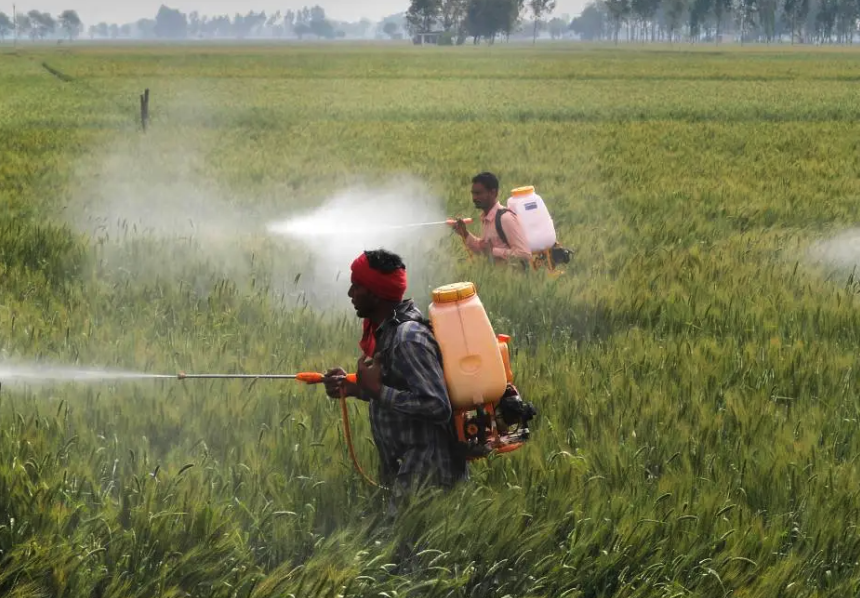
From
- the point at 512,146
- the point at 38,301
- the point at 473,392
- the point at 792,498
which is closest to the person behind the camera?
the point at 473,392

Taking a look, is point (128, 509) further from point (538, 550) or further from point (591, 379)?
point (591, 379)

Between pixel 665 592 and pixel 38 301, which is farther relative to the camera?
pixel 38 301

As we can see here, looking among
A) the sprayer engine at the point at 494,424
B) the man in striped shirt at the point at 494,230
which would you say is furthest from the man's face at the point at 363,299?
the man in striped shirt at the point at 494,230

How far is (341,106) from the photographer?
3466cm

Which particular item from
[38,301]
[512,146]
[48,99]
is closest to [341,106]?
[48,99]

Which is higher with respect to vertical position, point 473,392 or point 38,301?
point 473,392

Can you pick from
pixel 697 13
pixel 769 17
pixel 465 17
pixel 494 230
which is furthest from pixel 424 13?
pixel 494 230

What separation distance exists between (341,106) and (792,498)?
31115mm

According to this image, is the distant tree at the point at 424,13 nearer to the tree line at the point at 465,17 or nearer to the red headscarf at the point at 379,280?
the tree line at the point at 465,17

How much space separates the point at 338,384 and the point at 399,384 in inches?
8.1

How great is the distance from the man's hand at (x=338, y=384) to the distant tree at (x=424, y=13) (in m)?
160

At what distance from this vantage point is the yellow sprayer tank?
366 centimetres

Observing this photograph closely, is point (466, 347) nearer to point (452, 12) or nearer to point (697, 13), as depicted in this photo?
point (452, 12)

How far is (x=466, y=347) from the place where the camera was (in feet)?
12.1
